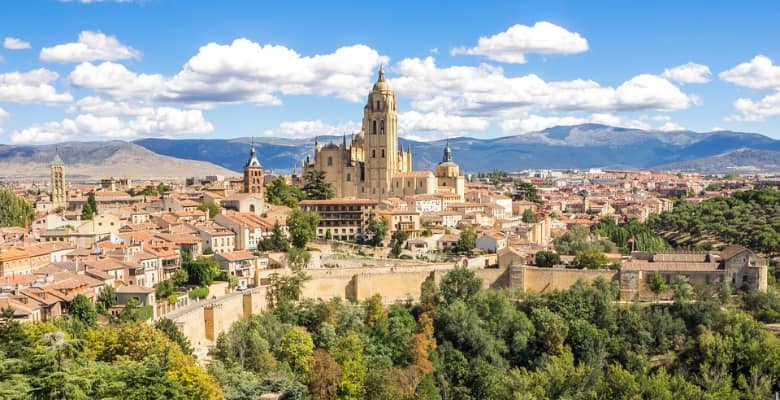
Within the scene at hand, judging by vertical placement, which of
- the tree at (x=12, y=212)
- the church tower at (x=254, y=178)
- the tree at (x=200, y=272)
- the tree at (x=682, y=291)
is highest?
the church tower at (x=254, y=178)

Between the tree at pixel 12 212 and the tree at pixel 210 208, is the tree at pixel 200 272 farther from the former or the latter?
the tree at pixel 12 212

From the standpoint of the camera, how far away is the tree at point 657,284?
3497 cm

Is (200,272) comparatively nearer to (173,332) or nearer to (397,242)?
(173,332)

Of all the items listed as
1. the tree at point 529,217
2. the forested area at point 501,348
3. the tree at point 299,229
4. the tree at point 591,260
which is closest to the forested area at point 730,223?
the tree at point 529,217

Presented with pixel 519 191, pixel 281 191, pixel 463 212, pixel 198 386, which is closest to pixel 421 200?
pixel 463 212

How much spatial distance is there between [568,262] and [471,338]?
30.2 ft

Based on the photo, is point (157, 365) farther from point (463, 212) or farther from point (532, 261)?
point (463, 212)

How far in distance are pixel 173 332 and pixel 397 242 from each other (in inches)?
815

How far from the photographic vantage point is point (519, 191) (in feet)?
245

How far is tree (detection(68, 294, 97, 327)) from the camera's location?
83.5 ft

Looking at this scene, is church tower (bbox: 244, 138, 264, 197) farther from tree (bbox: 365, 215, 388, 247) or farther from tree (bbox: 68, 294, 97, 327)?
tree (bbox: 68, 294, 97, 327)

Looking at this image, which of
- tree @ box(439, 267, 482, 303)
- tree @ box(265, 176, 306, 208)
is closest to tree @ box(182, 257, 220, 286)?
tree @ box(439, 267, 482, 303)

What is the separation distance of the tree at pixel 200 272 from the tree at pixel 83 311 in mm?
6630

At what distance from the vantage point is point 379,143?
191 feet
